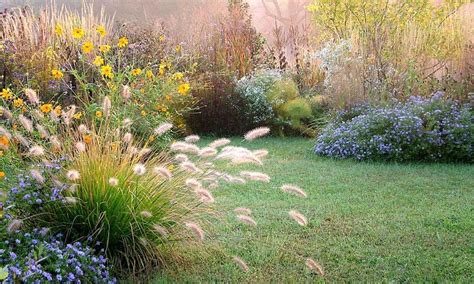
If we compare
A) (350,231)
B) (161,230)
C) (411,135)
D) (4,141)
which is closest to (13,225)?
(161,230)

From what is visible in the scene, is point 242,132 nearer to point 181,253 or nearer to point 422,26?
point 422,26

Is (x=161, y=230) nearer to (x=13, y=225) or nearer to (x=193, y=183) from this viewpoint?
(x=193, y=183)

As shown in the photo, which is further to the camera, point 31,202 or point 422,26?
point 422,26

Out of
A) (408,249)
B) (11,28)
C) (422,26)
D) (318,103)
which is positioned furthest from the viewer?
(422,26)

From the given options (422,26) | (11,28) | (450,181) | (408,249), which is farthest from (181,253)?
(422,26)

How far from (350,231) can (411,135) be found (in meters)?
3.41

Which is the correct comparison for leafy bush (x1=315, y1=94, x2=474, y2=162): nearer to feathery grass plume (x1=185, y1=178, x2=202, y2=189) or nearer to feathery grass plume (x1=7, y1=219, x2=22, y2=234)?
feathery grass plume (x1=185, y1=178, x2=202, y2=189)

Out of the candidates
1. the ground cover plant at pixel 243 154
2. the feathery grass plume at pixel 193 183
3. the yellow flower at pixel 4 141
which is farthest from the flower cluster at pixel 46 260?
the yellow flower at pixel 4 141

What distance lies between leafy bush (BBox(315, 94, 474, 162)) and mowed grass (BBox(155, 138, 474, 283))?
535mm

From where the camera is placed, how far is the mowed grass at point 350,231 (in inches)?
142

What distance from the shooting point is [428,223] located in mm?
4621

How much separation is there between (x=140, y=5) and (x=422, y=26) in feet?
47.1

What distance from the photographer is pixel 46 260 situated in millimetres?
2910

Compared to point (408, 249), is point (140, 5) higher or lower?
higher
